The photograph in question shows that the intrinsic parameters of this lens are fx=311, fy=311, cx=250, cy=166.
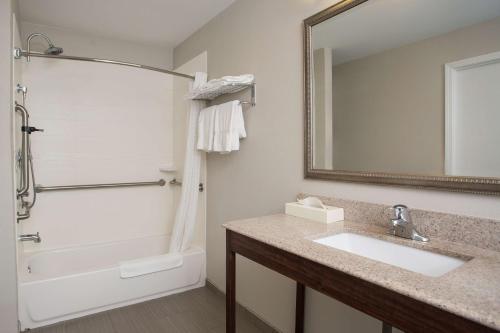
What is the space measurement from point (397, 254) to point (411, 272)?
1.13 feet

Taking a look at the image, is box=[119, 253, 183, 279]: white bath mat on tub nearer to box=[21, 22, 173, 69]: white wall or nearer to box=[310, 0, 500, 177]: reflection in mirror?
box=[310, 0, 500, 177]: reflection in mirror

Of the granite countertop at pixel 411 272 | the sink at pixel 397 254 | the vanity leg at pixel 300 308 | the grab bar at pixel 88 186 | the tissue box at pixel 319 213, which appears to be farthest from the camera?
the grab bar at pixel 88 186

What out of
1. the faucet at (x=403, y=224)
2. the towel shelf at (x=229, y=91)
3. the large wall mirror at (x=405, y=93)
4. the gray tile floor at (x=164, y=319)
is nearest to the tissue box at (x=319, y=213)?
the large wall mirror at (x=405, y=93)

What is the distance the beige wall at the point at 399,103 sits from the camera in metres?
1.18

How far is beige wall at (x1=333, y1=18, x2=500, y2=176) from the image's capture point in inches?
46.5

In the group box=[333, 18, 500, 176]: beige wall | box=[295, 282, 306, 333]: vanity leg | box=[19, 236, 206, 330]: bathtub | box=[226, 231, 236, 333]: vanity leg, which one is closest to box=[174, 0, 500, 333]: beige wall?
box=[295, 282, 306, 333]: vanity leg

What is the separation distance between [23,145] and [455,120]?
256 cm

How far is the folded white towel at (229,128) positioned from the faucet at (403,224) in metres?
1.15

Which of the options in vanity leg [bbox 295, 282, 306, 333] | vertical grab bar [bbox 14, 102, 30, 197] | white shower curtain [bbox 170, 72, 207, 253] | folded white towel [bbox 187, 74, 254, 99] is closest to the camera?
vanity leg [bbox 295, 282, 306, 333]

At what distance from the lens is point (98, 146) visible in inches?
117

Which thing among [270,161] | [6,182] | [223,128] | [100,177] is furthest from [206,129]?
[100,177]

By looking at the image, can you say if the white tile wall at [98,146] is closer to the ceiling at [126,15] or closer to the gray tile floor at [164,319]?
the ceiling at [126,15]

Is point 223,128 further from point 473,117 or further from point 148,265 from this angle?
point 473,117

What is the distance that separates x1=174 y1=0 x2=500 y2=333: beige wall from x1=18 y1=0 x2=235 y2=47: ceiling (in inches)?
7.6
